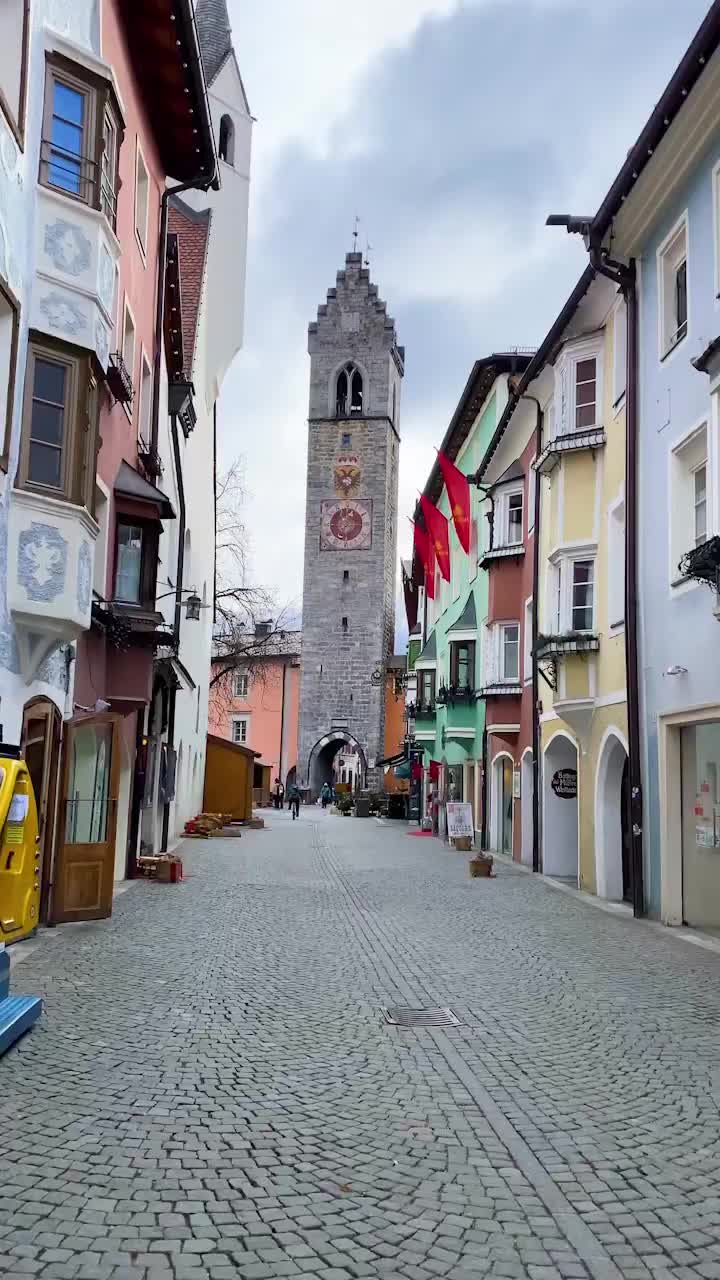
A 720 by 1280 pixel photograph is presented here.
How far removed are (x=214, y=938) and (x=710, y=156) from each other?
9.92 meters

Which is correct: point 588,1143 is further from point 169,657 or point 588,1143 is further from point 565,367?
point 169,657

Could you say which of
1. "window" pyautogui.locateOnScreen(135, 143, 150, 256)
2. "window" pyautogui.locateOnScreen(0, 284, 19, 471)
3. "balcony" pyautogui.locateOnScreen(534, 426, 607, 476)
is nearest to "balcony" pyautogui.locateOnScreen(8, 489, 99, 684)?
"window" pyautogui.locateOnScreen(0, 284, 19, 471)

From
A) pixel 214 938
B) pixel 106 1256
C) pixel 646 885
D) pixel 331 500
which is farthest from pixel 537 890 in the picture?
pixel 331 500

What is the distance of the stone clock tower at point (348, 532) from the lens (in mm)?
63656

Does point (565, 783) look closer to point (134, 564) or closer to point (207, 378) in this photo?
point (134, 564)

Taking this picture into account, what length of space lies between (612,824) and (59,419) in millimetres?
10219

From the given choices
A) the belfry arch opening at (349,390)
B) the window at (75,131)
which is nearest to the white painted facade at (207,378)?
the window at (75,131)

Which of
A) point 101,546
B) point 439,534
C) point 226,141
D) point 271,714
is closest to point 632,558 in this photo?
point 101,546

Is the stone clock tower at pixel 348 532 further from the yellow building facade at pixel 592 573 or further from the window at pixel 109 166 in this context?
the window at pixel 109 166

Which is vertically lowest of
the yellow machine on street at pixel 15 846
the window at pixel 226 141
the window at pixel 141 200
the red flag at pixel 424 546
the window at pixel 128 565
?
the yellow machine on street at pixel 15 846

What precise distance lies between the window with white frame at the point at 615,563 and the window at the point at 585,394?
1662 millimetres

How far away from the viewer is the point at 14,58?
33.6 feet

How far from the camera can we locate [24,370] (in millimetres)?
10703

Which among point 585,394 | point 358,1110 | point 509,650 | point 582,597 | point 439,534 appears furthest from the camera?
point 439,534
